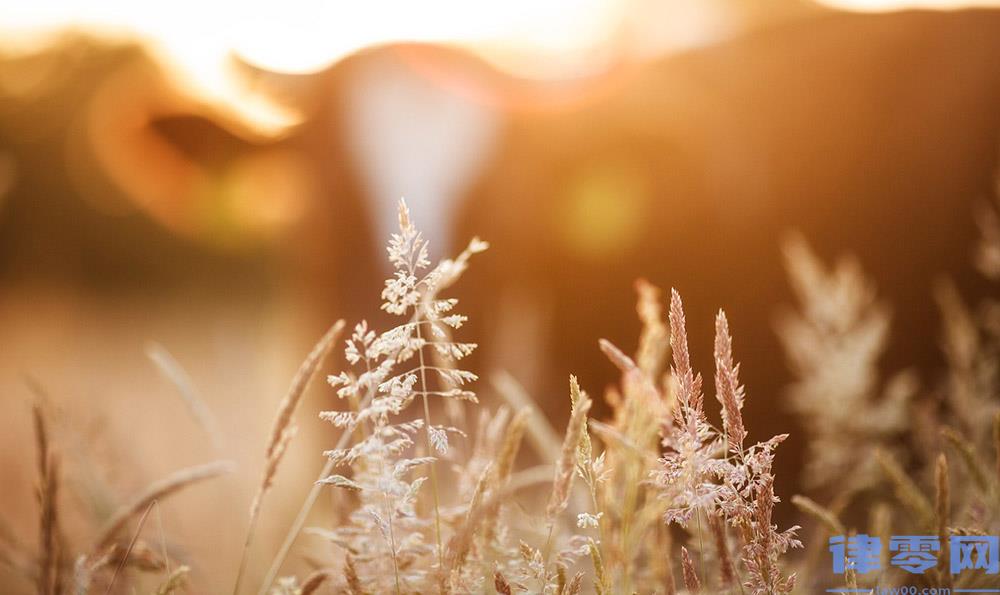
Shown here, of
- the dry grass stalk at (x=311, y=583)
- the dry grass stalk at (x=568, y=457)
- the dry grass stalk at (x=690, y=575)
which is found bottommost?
the dry grass stalk at (x=311, y=583)

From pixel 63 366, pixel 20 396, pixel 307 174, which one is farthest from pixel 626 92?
pixel 63 366

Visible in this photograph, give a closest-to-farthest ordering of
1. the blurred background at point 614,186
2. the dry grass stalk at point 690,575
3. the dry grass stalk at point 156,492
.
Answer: the dry grass stalk at point 690,575
the dry grass stalk at point 156,492
the blurred background at point 614,186

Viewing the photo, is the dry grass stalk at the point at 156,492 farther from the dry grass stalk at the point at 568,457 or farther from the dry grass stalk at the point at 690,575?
the dry grass stalk at the point at 690,575

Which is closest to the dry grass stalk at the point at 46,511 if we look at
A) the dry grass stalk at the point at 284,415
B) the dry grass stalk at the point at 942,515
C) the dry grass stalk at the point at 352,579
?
the dry grass stalk at the point at 284,415

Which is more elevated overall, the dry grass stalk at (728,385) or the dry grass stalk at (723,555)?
the dry grass stalk at (728,385)

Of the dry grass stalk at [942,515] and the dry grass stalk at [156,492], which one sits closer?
the dry grass stalk at [942,515]

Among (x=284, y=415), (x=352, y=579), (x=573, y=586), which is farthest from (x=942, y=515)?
(x=284, y=415)

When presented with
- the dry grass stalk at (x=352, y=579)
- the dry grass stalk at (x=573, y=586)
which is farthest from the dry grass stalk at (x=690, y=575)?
the dry grass stalk at (x=352, y=579)

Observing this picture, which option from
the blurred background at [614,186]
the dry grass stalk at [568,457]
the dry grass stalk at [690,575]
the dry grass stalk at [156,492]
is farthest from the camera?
the blurred background at [614,186]

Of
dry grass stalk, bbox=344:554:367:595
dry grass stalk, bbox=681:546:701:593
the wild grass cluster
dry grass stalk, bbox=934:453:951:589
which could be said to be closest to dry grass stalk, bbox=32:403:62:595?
the wild grass cluster

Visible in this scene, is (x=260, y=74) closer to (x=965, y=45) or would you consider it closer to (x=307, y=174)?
(x=307, y=174)

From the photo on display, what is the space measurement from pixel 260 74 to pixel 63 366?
4.82 meters

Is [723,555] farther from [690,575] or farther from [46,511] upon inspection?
[46,511]

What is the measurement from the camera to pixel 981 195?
3.03 meters
